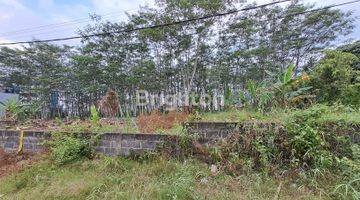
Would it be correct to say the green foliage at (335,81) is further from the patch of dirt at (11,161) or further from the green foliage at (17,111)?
the green foliage at (17,111)

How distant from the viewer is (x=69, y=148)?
14.3ft

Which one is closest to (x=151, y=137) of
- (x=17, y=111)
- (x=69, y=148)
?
(x=69, y=148)

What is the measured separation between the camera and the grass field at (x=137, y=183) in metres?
3.11

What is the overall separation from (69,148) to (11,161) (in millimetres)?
1248

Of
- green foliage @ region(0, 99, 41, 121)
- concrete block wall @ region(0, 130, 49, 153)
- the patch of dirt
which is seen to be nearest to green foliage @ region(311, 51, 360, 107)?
concrete block wall @ region(0, 130, 49, 153)

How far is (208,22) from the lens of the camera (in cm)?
1064

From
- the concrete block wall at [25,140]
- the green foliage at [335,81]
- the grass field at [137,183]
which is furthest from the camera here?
the green foliage at [335,81]

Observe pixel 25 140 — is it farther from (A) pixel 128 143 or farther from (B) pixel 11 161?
(A) pixel 128 143

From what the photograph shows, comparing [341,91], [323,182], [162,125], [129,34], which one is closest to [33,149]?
[162,125]

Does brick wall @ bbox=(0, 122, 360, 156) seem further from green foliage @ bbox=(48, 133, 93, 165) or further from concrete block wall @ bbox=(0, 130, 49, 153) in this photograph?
green foliage @ bbox=(48, 133, 93, 165)

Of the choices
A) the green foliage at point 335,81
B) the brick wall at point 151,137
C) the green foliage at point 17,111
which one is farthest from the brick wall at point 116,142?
the green foliage at point 335,81

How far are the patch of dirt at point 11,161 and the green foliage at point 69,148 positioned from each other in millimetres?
506

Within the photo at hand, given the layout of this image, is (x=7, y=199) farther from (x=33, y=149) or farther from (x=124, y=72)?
(x=124, y=72)

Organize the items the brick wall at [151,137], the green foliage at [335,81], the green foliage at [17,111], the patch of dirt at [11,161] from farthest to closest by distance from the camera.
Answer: the green foliage at [17,111] < the green foliage at [335,81] < the patch of dirt at [11,161] < the brick wall at [151,137]
